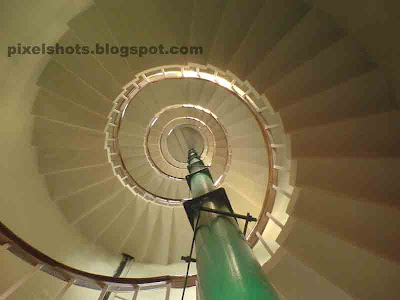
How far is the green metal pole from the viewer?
3.58 ft

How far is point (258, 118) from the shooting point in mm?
3420

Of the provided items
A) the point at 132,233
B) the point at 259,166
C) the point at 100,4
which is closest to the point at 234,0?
the point at 100,4

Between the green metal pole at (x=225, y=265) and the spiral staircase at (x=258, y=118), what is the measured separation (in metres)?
1.12

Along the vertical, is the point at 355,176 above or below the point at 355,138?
below

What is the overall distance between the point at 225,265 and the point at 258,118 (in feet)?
8.48

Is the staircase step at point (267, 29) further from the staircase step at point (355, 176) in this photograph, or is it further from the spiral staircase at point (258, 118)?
the staircase step at point (355, 176)

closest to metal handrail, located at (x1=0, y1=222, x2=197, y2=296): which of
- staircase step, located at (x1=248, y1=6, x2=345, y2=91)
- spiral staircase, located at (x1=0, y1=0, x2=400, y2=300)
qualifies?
spiral staircase, located at (x1=0, y1=0, x2=400, y2=300)

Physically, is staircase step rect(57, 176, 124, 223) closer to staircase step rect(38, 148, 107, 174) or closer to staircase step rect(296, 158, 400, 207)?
staircase step rect(38, 148, 107, 174)

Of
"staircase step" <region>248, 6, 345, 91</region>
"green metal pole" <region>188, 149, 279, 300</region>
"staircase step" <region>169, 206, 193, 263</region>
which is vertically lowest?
"staircase step" <region>169, 206, 193, 263</region>

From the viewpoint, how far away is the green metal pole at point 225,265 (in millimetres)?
1091

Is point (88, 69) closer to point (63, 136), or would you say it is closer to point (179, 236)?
point (63, 136)

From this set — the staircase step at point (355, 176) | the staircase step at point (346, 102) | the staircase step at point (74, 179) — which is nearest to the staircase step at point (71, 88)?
the staircase step at point (74, 179)

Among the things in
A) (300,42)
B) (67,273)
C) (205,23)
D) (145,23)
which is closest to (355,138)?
(300,42)

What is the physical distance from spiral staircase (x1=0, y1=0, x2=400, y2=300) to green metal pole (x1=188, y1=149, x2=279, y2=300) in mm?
1124
